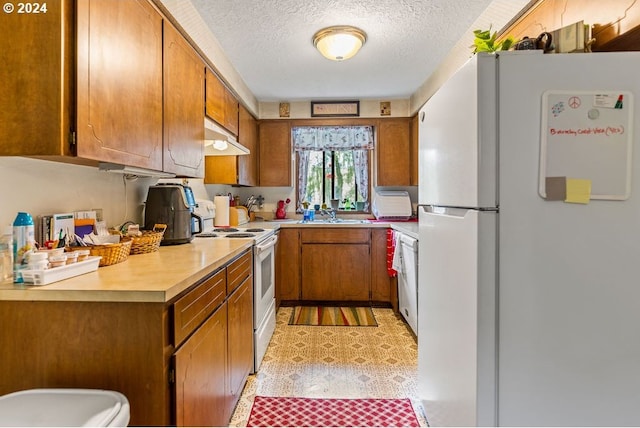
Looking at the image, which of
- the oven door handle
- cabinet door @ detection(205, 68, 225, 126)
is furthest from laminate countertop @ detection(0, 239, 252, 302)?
cabinet door @ detection(205, 68, 225, 126)

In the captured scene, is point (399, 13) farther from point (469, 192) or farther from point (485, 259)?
point (485, 259)

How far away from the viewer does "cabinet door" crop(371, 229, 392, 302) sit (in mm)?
3373

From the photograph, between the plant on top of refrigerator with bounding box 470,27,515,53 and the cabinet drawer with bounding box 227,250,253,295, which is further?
the cabinet drawer with bounding box 227,250,253,295

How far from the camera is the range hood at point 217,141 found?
2.23 meters

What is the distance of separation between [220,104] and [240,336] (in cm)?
173

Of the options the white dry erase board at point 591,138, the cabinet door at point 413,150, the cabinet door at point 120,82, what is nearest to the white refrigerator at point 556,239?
the white dry erase board at point 591,138

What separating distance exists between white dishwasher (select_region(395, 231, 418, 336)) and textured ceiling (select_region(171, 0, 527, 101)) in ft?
5.00

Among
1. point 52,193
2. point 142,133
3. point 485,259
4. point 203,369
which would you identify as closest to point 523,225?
point 485,259

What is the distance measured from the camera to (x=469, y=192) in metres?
1.13

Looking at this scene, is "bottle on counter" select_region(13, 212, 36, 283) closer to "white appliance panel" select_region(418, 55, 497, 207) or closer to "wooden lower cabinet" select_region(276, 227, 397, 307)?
"white appliance panel" select_region(418, 55, 497, 207)

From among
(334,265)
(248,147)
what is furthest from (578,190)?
(248,147)

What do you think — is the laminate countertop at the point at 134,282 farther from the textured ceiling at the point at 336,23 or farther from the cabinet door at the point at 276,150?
the cabinet door at the point at 276,150

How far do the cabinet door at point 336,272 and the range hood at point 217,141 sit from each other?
4.41 ft

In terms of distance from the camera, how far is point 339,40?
2.21 metres
